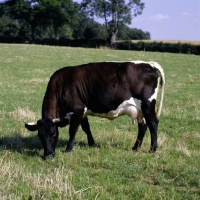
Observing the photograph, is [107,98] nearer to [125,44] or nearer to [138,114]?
[138,114]

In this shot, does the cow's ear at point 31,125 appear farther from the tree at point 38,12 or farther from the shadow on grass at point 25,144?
the tree at point 38,12

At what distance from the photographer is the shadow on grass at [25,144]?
24.7ft

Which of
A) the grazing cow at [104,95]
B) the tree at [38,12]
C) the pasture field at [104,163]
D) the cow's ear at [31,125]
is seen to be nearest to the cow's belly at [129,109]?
the grazing cow at [104,95]

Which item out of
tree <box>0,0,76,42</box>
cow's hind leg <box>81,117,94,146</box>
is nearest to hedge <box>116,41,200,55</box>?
tree <box>0,0,76,42</box>

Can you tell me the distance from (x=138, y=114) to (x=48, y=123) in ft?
6.74

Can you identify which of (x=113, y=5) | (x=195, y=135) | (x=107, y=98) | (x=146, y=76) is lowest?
(x=195, y=135)

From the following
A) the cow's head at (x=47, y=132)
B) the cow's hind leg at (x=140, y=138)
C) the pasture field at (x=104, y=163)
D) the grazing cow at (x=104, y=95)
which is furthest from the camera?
the cow's hind leg at (x=140, y=138)

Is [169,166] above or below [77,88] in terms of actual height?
below

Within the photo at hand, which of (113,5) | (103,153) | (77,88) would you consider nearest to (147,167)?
(103,153)

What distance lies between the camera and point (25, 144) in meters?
8.05

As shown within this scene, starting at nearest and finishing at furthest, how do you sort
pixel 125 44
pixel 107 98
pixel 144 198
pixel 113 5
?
pixel 144 198 → pixel 107 98 → pixel 125 44 → pixel 113 5

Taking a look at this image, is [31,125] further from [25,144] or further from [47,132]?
[25,144]

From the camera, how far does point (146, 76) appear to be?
765cm

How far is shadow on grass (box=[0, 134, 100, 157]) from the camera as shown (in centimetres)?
752
